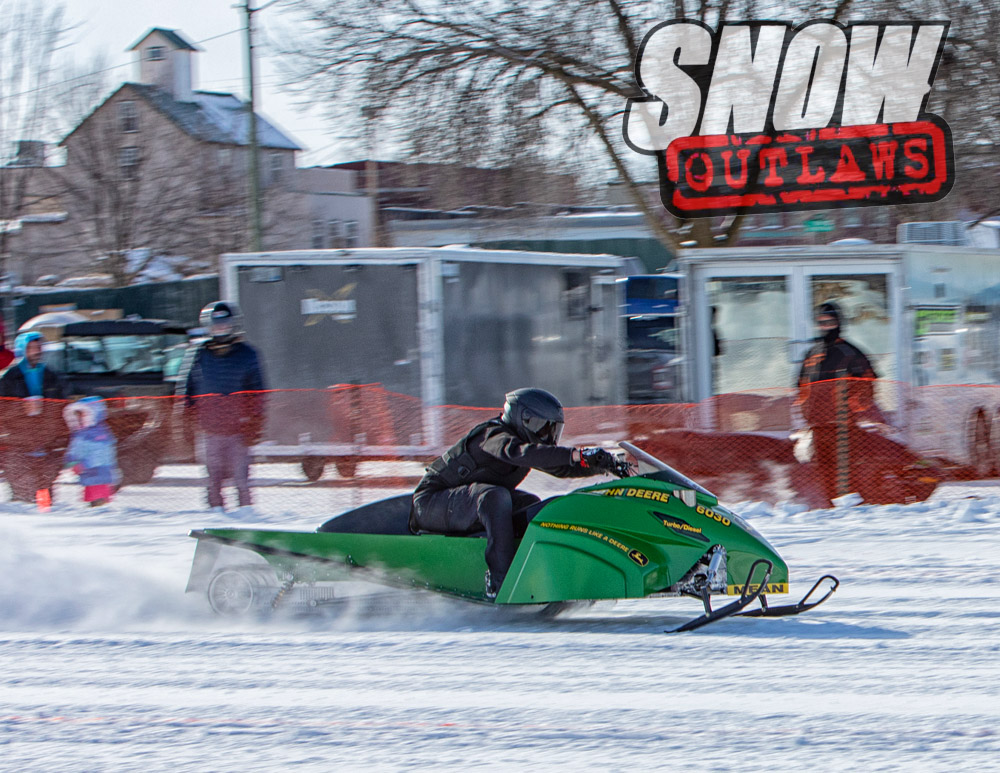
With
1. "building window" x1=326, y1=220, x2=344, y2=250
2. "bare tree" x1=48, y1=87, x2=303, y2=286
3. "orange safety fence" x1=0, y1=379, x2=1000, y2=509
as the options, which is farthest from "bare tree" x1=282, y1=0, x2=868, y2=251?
"building window" x1=326, y1=220, x2=344, y2=250

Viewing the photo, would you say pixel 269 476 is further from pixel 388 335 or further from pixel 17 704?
pixel 17 704

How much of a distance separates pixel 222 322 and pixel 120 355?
582cm

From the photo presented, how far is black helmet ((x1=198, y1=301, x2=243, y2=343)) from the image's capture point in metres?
10.1

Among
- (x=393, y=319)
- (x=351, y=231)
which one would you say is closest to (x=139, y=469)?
(x=393, y=319)

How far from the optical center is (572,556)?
581 centimetres

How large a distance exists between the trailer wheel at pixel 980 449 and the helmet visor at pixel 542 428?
5.80m

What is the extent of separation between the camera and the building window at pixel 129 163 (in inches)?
1226

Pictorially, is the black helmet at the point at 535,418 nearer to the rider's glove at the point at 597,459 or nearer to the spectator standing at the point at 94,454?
the rider's glove at the point at 597,459

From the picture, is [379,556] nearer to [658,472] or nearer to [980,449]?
[658,472]

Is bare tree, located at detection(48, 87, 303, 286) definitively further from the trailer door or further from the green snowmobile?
the green snowmobile

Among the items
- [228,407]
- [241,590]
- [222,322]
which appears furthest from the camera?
[228,407]

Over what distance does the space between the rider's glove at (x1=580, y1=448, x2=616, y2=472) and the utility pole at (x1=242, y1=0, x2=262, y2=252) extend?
1594 cm

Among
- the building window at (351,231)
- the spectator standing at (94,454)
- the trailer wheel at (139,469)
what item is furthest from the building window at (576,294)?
the building window at (351,231)

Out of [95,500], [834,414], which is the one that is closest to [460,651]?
[834,414]
